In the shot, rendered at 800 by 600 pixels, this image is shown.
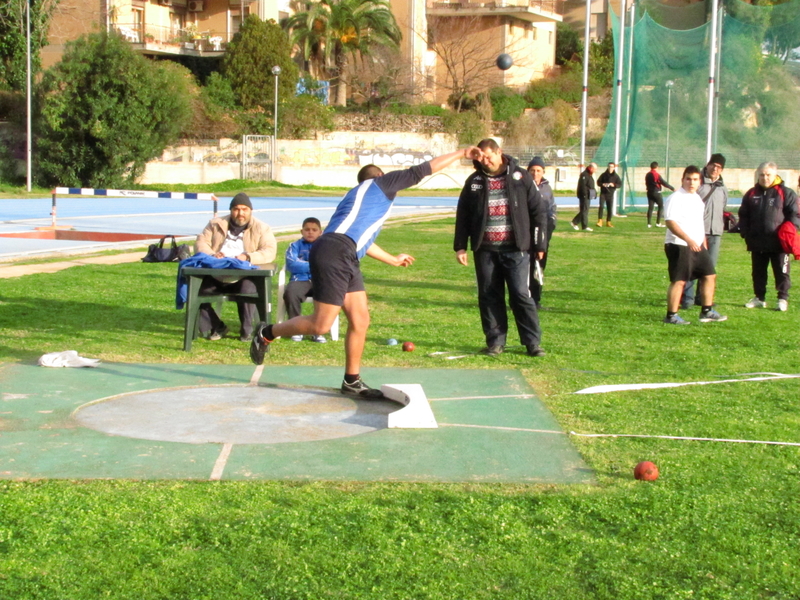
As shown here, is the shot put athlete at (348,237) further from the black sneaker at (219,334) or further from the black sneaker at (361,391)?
the black sneaker at (219,334)

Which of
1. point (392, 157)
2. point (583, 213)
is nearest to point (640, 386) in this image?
point (583, 213)

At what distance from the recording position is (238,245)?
9.84 metres

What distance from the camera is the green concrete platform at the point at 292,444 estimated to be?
529cm

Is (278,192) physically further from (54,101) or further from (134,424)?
(134,424)

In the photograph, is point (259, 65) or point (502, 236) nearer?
point (502, 236)

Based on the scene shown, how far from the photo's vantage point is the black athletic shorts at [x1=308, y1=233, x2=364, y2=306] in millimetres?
6738

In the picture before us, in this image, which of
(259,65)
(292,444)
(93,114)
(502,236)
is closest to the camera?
(292,444)

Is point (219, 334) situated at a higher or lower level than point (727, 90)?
lower

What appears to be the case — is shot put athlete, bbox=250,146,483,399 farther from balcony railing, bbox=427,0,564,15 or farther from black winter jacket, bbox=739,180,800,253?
balcony railing, bbox=427,0,564,15

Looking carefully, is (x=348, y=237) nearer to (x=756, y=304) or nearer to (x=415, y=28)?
(x=756, y=304)

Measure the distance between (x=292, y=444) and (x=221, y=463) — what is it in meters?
0.56

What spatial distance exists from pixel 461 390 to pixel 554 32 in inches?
2702

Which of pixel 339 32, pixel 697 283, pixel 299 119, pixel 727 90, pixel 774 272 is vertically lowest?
pixel 697 283

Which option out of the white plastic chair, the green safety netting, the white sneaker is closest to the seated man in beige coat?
the white plastic chair
